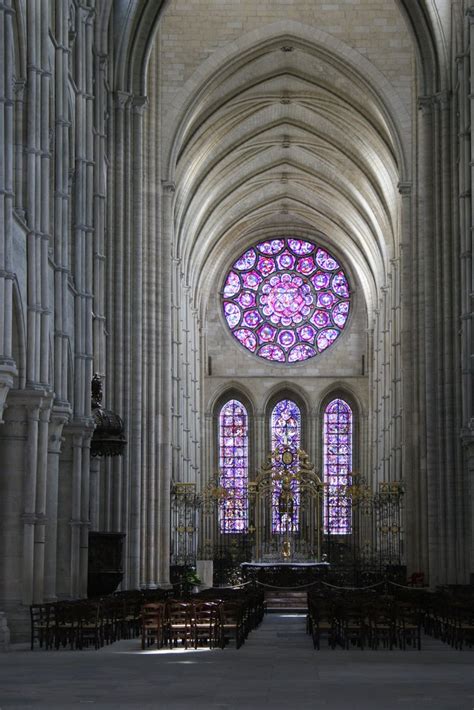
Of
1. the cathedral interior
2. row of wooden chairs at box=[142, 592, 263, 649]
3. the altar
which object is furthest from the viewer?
the altar

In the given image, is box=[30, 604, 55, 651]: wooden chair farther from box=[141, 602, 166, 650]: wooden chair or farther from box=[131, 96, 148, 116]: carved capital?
box=[131, 96, 148, 116]: carved capital

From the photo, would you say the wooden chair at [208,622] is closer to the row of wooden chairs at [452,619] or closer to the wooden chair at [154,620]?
the wooden chair at [154,620]

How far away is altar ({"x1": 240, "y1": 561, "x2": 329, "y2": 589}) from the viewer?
A: 44.2 metres

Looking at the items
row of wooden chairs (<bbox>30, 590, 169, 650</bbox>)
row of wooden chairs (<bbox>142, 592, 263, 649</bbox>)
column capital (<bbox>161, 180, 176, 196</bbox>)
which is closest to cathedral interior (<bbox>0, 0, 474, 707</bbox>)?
column capital (<bbox>161, 180, 176, 196</bbox>)

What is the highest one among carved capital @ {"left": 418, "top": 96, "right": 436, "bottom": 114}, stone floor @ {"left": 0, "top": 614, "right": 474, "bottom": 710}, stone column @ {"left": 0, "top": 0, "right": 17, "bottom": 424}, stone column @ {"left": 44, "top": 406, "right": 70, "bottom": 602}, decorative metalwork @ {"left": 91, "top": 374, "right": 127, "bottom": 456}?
carved capital @ {"left": 418, "top": 96, "right": 436, "bottom": 114}

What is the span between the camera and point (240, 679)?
562 inches

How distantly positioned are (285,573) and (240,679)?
99.6 ft

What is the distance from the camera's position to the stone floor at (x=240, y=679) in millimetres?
11789

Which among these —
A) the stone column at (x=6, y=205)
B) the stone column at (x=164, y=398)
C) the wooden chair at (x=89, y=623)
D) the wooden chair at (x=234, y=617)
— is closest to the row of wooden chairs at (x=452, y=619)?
the wooden chair at (x=234, y=617)

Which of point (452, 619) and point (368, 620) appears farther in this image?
point (452, 619)

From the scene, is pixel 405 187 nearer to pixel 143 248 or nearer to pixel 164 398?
pixel 143 248

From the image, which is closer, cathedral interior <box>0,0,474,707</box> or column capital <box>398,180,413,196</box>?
cathedral interior <box>0,0,474,707</box>

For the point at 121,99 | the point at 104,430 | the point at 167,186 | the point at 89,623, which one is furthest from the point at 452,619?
the point at 167,186

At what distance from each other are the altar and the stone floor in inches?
922
